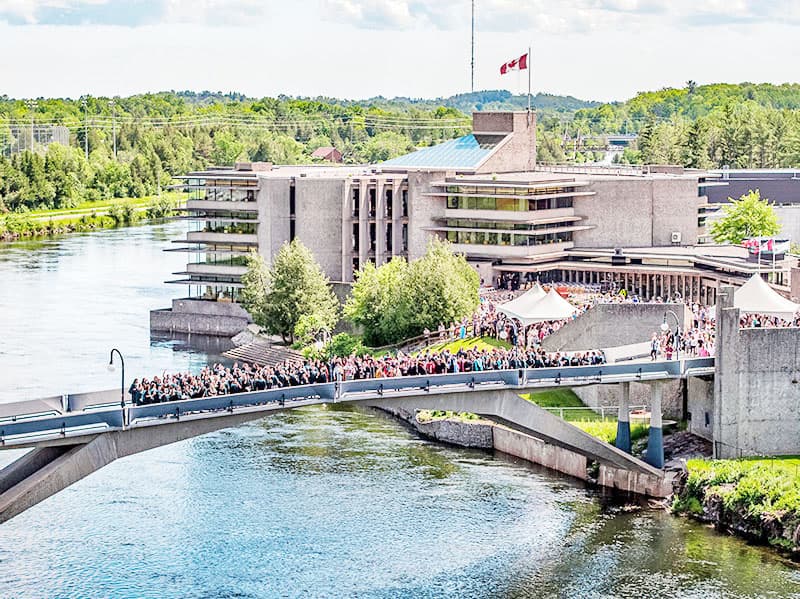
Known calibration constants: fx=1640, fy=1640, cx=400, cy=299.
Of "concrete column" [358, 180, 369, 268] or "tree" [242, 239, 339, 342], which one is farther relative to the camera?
"concrete column" [358, 180, 369, 268]

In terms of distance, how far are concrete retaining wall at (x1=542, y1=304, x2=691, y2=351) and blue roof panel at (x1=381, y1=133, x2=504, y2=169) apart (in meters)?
41.3

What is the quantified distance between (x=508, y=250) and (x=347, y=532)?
56133 mm

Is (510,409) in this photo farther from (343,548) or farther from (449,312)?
(449,312)

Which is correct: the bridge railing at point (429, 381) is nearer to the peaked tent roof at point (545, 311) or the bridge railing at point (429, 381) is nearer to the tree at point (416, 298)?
the peaked tent roof at point (545, 311)

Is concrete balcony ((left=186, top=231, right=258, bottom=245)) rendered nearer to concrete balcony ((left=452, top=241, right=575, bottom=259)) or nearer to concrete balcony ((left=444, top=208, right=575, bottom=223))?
concrete balcony ((left=444, top=208, right=575, bottom=223))

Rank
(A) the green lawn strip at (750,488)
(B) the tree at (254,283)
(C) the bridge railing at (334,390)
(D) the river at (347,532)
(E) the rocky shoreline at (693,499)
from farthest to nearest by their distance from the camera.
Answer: (B) the tree at (254,283) < (A) the green lawn strip at (750,488) < (E) the rocky shoreline at (693,499) < (D) the river at (347,532) < (C) the bridge railing at (334,390)

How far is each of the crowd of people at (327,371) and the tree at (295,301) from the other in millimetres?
36737

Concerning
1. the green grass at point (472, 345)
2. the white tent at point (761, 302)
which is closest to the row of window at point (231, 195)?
the green grass at point (472, 345)

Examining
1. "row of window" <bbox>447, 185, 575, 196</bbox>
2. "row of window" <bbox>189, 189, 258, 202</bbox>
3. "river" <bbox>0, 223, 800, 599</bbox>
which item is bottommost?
"river" <bbox>0, 223, 800, 599</bbox>

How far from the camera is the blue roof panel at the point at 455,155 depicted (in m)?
121

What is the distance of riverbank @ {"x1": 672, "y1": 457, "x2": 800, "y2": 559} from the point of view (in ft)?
198

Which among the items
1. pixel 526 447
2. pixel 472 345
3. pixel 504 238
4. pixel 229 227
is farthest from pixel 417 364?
pixel 229 227

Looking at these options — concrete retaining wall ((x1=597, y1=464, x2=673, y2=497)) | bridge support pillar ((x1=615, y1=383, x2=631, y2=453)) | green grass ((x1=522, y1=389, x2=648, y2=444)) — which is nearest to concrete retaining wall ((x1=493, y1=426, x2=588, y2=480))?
concrete retaining wall ((x1=597, y1=464, x2=673, y2=497))

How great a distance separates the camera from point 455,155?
12306 centimetres
